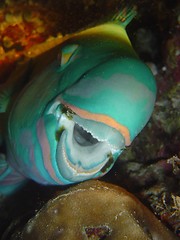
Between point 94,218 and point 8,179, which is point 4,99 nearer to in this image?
point 8,179

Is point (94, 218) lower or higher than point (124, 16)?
lower

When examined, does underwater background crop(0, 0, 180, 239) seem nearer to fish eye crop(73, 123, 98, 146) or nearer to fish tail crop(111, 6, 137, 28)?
fish tail crop(111, 6, 137, 28)

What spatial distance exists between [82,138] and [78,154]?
0.64 ft

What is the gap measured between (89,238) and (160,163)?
1.17 metres

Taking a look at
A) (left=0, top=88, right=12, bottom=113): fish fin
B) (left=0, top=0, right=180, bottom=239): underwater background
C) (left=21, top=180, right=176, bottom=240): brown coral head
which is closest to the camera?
(left=21, top=180, right=176, bottom=240): brown coral head

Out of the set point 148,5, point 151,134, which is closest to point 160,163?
point 151,134

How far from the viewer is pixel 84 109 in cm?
218

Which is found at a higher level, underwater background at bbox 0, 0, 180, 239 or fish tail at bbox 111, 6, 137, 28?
fish tail at bbox 111, 6, 137, 28

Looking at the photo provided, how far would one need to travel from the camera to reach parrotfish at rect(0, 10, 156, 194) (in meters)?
2.19

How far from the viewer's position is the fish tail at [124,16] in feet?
10.2

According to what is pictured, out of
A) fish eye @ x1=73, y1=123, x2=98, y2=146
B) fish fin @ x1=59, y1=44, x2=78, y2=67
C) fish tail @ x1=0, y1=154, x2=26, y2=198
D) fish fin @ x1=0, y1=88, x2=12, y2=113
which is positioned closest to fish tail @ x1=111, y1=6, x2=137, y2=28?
fish fin @ x1=59, y1=44, x2=78, y2=67

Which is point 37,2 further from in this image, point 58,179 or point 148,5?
point 58,179

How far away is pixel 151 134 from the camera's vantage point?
12.1ft

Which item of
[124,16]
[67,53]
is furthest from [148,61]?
[67,53]
